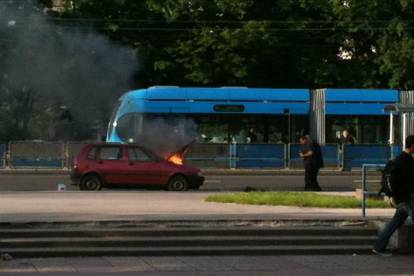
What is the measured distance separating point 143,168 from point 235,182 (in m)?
6.41

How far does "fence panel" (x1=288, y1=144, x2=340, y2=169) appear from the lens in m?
35.9

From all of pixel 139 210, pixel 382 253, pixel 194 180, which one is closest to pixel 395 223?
pixel 382 253

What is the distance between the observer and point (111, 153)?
23.7 metres

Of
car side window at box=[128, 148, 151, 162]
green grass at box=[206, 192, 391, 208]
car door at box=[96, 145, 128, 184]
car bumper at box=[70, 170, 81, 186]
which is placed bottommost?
green grass at box=[206, 192, 391, 208]

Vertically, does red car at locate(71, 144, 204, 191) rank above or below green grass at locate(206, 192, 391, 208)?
above

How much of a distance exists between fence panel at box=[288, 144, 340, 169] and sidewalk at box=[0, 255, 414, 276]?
74.8ft

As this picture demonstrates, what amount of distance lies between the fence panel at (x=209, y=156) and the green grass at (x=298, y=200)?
16.4 metres

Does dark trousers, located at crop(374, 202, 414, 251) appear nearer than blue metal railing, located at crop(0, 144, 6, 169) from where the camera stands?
Yes

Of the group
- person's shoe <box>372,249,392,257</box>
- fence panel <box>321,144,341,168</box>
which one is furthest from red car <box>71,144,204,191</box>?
fence panel <box>321,144,341,168</box>

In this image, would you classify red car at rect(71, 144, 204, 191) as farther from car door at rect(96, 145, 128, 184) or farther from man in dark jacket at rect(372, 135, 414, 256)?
man in dark jacket at rect(372, 135, 414, 256)

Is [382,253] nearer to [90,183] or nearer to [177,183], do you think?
[177,183]

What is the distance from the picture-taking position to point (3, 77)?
140 feet

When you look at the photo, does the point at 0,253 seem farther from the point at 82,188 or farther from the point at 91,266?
the point at 82,188


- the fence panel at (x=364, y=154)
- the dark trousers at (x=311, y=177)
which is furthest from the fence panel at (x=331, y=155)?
the dark trousers at (x=311, y=177)
